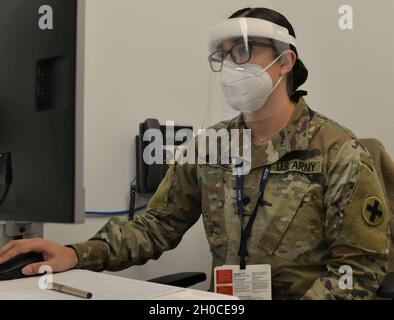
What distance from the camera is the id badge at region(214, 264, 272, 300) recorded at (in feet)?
3.76

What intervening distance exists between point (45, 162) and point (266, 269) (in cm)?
63

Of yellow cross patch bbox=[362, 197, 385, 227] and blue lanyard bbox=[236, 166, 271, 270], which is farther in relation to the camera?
blue lanyard bbox=[236, 166, 271, 270]

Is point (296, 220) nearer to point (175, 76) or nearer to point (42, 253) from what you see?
point (42, 253)

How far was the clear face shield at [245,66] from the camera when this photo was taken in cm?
124

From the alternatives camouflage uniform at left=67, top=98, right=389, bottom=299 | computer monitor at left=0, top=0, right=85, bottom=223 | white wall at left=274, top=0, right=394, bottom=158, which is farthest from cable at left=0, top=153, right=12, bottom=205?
white wall at left=274, top=0, right=394, bottom=158

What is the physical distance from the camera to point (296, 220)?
1.19 meters

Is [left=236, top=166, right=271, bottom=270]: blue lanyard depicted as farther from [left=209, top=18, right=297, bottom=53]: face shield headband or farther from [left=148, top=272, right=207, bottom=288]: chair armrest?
[left=209, top=18, right=297, bottom=53]: face shield headband

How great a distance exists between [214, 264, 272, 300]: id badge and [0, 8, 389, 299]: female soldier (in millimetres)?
48

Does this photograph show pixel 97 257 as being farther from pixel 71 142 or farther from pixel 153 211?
pixel 71 142

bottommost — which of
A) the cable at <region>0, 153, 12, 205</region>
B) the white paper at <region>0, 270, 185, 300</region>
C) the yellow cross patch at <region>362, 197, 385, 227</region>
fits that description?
the white paper at <region>0, 270, 185, 300</region>

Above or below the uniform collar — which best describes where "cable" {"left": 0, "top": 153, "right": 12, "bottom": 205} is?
below

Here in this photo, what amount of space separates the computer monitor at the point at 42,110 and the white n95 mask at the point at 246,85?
62 centimetres

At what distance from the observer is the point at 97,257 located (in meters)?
1.14
